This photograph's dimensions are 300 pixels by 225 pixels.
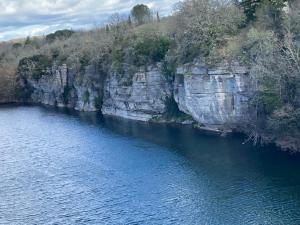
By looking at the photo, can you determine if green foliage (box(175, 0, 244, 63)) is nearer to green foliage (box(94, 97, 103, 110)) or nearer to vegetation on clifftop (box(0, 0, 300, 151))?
vegetation on clifftop (box(0, 0, 300, 151))

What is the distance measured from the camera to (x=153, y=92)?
71.2 meters

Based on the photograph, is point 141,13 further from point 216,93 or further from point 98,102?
point 216,93

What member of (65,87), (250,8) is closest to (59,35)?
(65,87)

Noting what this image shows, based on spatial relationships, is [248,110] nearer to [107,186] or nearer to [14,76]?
[107,186]

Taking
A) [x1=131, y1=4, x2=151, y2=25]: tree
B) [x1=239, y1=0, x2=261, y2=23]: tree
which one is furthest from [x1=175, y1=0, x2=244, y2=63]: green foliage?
[x1=131, y1=4, x2=151, y2=25]: tree

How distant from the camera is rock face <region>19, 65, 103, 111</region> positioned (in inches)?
3364

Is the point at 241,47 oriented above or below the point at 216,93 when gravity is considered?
above

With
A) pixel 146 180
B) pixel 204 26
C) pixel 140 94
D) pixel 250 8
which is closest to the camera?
pixel 146 180

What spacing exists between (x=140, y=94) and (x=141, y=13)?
1345 inches

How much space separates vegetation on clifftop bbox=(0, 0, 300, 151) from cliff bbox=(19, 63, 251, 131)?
58.7 inches

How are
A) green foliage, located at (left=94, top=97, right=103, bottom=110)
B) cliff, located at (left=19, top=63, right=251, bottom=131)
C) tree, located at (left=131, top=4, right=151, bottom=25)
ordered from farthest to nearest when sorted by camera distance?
tree, located at (left=131, top=4, right=151, bottom=25) < green foliage, located at (left=94, top=97, right=103, bottom=110) < cliff, located at (left=19, top=63, right=251, bottom=131)

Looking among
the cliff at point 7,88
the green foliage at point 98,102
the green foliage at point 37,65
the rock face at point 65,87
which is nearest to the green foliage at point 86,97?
the rock face at point 65,87

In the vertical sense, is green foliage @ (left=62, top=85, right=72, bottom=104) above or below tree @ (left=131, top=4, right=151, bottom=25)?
below

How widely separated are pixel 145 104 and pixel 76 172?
84.4ft
